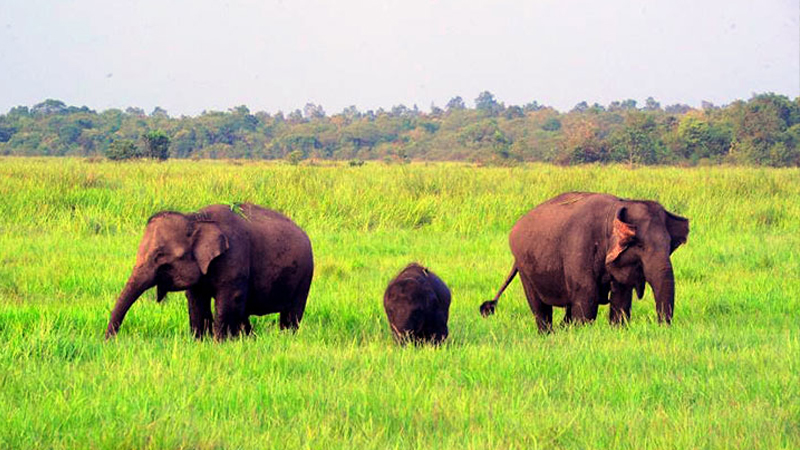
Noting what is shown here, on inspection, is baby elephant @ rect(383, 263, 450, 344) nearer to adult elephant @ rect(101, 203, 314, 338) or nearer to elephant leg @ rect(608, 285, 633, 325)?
adult elephant @ rect(101, 203, 314, 338)

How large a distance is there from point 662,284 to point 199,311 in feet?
12.8

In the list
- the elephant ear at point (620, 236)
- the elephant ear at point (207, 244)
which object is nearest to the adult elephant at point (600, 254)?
the elephant ear at point (620, 236)

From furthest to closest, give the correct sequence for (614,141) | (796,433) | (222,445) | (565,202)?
(614,141) → (565,202) → (796,433) → (222,445)

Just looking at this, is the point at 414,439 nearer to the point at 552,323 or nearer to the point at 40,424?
the point at 40,424

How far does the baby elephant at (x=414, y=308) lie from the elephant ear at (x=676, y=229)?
2541 mm

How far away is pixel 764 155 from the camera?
5012 cm

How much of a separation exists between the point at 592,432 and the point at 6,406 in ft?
10.2

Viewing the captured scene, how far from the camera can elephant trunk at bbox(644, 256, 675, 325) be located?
27.5ft

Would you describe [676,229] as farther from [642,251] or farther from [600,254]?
[600,254]

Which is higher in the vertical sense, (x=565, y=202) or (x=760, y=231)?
(x=565, y=202)

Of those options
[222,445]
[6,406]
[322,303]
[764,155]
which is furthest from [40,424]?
[764,155]

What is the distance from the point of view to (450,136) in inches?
3393

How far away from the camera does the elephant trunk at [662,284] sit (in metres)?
8.38

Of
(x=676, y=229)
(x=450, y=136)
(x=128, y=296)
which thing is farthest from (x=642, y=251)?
(x=450, y=136)
